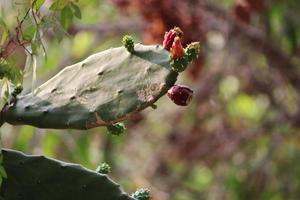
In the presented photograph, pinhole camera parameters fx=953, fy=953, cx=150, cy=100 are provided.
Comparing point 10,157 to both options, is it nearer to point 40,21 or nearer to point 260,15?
point 40,21

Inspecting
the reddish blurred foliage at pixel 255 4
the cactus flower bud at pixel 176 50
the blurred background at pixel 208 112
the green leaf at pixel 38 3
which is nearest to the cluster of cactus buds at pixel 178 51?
the cactus flower bud at pixel 176 50

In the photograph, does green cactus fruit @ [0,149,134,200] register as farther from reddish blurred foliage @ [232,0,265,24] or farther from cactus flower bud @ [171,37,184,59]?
reddish blurred foliage @ [232,0,265,24]

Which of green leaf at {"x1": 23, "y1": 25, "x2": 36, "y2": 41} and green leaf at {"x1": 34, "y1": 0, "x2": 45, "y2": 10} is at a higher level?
green leaf at {"x1": 34, "y1": 0, "x2": 45, "y2": 10}

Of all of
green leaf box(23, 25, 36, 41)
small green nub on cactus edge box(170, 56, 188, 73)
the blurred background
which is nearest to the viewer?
small green nub on cactus edge box(170, 56, 188, 73)

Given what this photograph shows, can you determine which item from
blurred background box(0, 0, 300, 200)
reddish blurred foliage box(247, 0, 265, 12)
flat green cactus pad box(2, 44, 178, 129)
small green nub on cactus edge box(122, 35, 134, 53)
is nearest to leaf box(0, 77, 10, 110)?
flat green cactus pad box(2, 44, 178, 129)

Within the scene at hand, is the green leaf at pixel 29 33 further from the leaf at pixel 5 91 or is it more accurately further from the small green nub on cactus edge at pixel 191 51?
the small green nub on cactus edge at pixel 191 51

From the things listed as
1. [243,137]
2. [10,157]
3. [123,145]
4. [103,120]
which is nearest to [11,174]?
[10,157]

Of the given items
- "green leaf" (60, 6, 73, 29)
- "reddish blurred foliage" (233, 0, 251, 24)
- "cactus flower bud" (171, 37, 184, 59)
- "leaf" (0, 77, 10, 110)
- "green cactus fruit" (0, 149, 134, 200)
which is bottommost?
"green cactus fruit" (0, 149, 134, 200)
